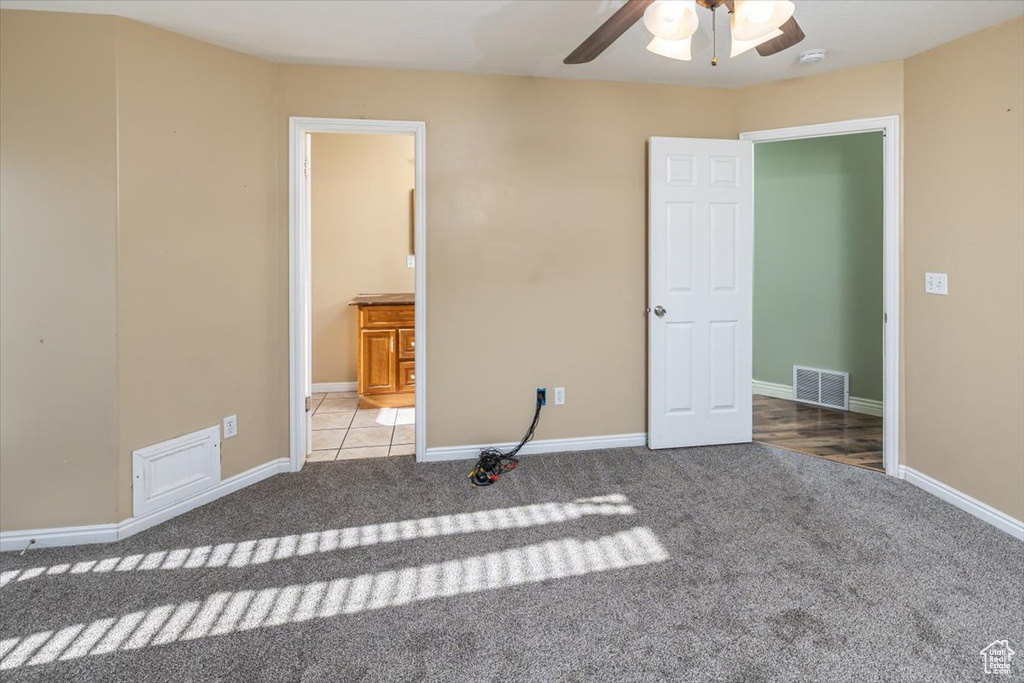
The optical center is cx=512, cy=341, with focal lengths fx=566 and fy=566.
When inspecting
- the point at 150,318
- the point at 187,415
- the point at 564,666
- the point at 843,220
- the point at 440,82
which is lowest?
the point at 564,666

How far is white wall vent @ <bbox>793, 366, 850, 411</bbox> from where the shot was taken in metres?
4.79

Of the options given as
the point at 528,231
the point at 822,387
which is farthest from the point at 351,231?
the point at 822,387

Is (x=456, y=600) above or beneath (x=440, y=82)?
beneath

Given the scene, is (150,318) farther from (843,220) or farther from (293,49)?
(843,220)

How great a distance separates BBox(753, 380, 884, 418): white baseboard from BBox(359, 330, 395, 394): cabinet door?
11.4 ft

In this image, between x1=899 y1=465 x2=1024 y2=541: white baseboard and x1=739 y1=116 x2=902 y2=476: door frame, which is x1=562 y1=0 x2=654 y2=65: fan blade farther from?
x1=899 y1=465 x2=1024 y2=541: white baseboard

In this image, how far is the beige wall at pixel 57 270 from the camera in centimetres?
238

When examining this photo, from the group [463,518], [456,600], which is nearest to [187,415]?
[463,518]

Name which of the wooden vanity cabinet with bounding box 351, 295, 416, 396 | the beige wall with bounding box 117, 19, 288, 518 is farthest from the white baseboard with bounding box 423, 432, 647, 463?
the wooden vanity cabinet with bounding box 351, 295, 416, 396

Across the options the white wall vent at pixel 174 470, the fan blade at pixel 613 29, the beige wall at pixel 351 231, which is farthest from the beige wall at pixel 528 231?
the beige wall at pixel 351 231

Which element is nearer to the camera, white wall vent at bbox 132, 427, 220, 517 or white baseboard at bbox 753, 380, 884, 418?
white wall vent at bbox 132, 427, 220, 517

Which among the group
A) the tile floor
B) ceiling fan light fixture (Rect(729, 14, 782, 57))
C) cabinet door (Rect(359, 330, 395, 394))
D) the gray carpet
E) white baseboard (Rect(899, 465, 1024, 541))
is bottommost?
the gray carpet

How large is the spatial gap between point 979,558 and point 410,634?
2.30 metres

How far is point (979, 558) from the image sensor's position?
2.32 metres
